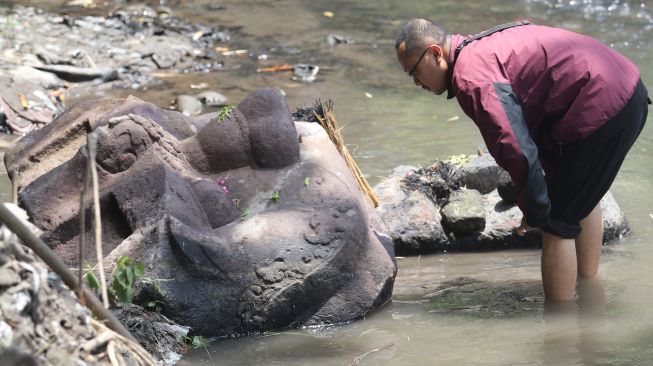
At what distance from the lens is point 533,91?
472 centimetres

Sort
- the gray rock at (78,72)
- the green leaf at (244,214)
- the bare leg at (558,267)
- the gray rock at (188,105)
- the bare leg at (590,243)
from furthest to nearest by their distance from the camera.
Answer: the gray rock at (78,72) → the gray rock at (188,105) → the bare leg at (590,243) → the green leaf at (244,214) → the bare leg at (558,267)

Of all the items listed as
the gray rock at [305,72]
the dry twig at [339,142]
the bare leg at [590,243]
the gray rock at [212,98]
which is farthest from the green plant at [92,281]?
the gray rock at [305,72]

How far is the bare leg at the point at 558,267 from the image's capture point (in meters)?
5.06

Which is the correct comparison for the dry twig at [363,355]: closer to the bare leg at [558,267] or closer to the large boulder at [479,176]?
the bare leg at [558,267]

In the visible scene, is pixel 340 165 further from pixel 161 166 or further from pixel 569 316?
pixel 569 316

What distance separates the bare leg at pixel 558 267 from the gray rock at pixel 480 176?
5.33 ft

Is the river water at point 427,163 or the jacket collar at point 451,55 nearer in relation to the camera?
the river water at point 427,163

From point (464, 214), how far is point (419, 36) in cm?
192

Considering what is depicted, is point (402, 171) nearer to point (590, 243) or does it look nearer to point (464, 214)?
point (464, 214)

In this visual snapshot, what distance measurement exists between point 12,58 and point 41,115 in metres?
1.96

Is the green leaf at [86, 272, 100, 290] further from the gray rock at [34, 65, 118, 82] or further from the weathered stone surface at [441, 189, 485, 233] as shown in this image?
the gray rock at [34, 65, 118, 82]

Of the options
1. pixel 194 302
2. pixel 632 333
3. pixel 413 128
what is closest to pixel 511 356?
pixel 632 333

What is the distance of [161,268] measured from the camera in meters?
4.81

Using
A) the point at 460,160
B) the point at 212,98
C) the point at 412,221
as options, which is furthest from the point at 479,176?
the point at 212,98
